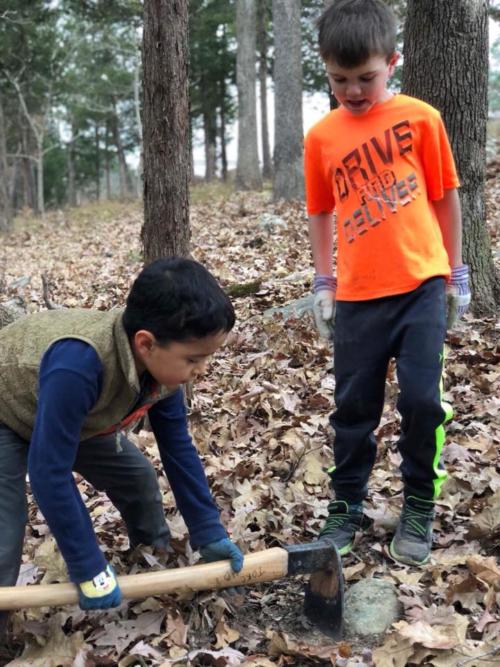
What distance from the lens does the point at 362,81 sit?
8.38ft

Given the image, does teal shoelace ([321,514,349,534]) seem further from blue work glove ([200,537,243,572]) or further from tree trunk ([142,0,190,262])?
tree trunk ([142,0,190,262])

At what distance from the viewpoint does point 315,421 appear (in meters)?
4.18

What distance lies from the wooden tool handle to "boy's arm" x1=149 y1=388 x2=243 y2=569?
0.63ft

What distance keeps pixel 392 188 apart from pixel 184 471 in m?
1.40

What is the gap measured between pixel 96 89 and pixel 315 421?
3242 centimetres

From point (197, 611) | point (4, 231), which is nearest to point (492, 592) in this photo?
point (197, 611)

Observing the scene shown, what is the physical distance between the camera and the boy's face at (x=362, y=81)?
252 centimetres

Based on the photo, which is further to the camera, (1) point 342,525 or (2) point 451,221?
(1) point 342,525

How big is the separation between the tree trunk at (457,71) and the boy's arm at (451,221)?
2.23 meters

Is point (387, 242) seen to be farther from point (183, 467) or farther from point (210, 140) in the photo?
point (210, 140)

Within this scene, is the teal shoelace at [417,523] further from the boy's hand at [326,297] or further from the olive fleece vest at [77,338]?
the olive fleece vest at [77,338]

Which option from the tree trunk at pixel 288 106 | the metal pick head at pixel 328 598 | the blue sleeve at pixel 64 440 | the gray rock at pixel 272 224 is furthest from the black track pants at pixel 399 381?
the tree trunk at pixel 288 106

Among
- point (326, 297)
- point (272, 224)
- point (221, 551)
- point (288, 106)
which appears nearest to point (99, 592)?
point (221, 551)

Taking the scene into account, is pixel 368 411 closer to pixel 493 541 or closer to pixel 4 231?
pixel 493 541
